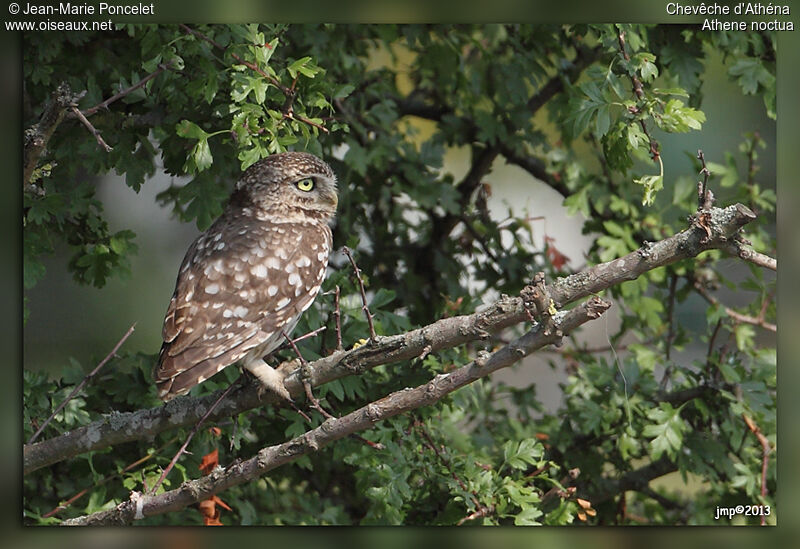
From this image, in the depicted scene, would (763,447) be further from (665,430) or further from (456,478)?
(456,478)

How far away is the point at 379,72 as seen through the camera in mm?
2637

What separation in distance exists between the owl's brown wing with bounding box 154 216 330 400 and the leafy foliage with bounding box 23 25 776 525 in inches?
5.1

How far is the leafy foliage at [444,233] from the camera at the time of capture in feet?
6.72

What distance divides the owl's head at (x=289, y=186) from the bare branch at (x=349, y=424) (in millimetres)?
588

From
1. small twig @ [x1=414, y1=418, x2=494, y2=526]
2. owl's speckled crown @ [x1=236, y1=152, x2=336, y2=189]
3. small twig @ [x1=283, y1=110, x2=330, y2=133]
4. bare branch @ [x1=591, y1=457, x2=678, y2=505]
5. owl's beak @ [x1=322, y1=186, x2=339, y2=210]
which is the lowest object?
bare branch @ [x1=591, y1=457, x2=678, y2=505]

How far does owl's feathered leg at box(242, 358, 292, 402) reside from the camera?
1.89 m

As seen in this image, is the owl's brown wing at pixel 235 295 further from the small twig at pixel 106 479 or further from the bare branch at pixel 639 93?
the bare branch at pixel 639 93

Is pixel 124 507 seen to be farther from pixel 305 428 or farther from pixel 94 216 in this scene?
pixel 94 216

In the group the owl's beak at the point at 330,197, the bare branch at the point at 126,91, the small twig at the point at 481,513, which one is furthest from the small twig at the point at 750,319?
the bare branch at the point at 126,91

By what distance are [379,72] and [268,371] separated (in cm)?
109

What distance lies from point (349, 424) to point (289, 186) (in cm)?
65

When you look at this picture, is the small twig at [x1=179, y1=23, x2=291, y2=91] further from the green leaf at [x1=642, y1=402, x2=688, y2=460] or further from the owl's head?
the green leaf at [x1=642, y1=402, x2=688, y2=460]

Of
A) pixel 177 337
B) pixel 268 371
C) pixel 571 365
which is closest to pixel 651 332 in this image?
pixel 571 365

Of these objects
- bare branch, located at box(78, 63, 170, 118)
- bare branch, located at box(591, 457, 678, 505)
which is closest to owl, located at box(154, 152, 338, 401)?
bare branch, located at box(78, 63, 170, 118)
